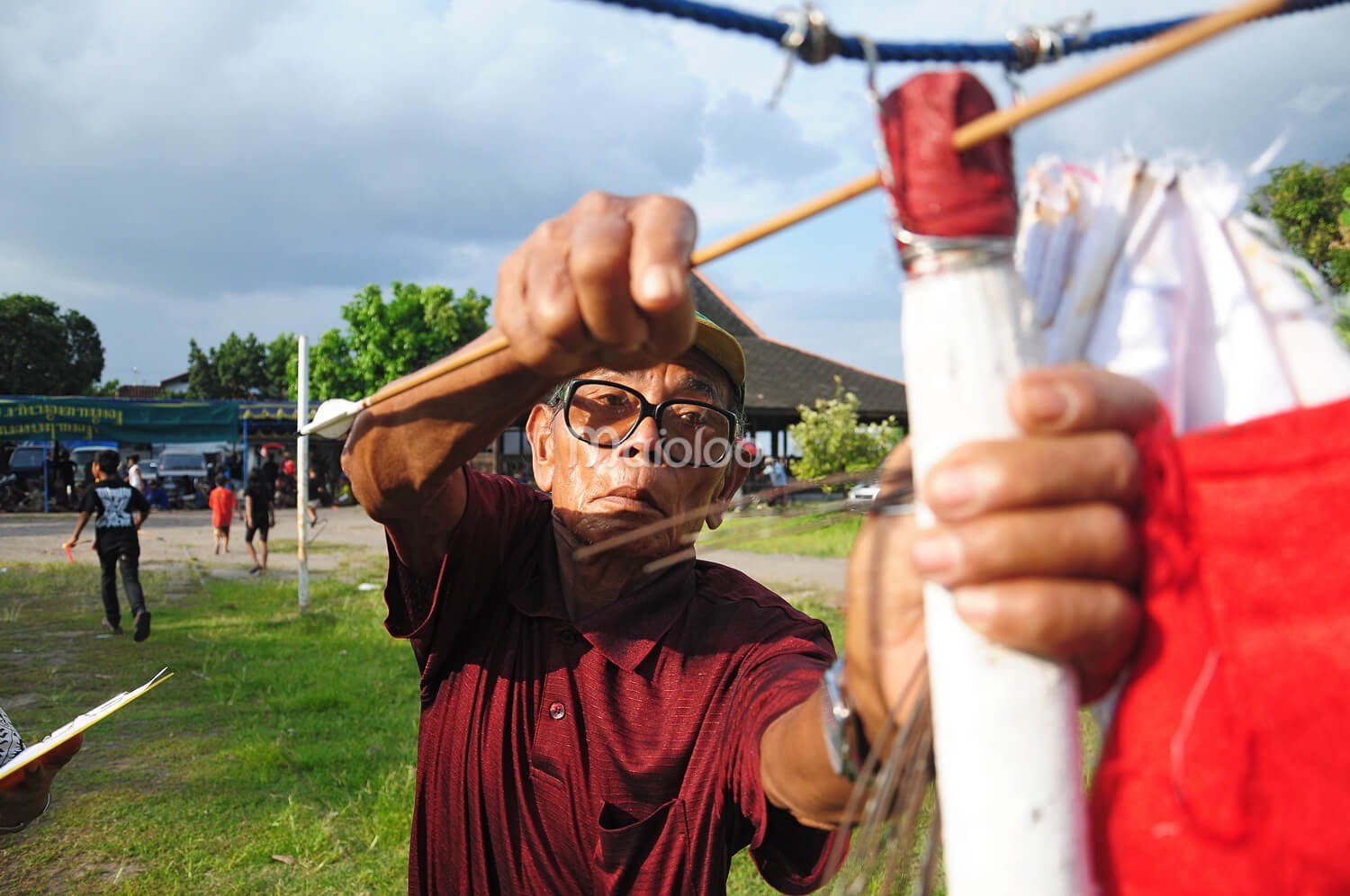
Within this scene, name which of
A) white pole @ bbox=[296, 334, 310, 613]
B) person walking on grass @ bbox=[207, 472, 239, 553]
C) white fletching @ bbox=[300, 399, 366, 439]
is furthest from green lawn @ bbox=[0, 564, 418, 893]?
person walking on grass @ bbox=[207, 472, 239, 553]

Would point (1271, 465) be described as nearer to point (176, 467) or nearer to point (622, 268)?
point (622, 268)

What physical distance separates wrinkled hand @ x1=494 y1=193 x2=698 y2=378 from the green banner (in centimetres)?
2619

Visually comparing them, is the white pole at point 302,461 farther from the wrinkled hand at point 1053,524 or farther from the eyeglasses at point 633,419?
the wrinkled hand at point 1053,524

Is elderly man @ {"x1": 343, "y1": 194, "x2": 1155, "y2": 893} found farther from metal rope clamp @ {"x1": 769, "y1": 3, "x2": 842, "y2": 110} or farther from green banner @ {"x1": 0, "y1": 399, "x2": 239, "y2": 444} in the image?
green banner @ {"x1": 0, "y1": 399, "x2": 239, "y2": 444}

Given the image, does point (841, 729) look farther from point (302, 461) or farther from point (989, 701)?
point (302, 461)

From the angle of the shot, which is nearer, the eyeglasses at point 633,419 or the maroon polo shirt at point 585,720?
the maroon polo shirt at point 585,720

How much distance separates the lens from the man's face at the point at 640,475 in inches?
85.6

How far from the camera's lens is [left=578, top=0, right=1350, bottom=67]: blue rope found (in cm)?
96

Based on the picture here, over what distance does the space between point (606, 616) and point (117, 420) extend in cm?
2653

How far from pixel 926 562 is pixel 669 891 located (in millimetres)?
1416

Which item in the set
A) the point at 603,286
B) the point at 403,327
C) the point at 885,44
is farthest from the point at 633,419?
the point at 403,327

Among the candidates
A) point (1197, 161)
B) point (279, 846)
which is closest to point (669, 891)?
point (1197, 161)

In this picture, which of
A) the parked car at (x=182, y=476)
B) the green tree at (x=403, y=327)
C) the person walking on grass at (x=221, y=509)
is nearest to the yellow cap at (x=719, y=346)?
the person walking on grass at (x=221, y=509)

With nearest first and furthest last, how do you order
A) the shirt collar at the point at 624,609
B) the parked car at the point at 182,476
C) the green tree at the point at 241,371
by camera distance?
the shirt collar at the point at 624,609 < the parked car at the point at 182,476 < the green tree at the point at 241,371
